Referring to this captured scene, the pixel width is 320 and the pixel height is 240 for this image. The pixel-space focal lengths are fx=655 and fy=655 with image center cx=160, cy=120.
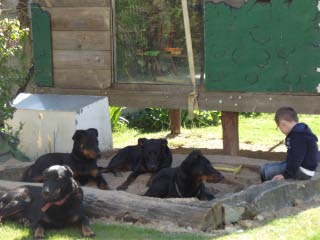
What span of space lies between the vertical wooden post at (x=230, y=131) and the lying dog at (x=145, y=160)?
188 centimetres

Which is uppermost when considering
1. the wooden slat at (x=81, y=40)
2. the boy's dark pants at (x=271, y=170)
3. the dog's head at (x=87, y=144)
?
Result: the wooden slat at (x=81, y=40)

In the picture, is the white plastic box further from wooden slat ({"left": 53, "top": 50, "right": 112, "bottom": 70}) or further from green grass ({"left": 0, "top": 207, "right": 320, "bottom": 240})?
green grass ({"left": 0, "top": 207, "right": 320, "bottom": 240})

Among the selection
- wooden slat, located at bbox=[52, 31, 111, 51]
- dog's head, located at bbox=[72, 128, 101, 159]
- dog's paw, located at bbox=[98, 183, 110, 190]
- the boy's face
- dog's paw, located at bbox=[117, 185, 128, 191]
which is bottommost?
dog's paw, located at bbox=[117, 185, 128, 191]

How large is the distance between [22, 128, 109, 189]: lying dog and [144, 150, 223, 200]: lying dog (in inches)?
31.1

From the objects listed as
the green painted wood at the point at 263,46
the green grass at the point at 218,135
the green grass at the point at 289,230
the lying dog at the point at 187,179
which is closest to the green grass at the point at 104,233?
the green grass at the point at 289,230

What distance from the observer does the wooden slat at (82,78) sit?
428 inches

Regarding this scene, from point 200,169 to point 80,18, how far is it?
4.54 metres

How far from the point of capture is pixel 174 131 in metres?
13.9

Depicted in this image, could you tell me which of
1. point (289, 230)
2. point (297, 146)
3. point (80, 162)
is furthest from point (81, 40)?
point (289, 230)

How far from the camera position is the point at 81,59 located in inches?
433

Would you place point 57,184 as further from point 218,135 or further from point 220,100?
point 218,135

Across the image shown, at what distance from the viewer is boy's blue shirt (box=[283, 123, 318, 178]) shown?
739 centimetres

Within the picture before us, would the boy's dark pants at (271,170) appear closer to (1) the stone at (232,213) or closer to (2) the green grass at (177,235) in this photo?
(2) the green grass at (177,235)

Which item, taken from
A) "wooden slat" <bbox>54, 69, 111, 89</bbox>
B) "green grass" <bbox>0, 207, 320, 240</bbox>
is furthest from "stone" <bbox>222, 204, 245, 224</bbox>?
"wooden slat" <bbox>54, 69, 111, 89</bbox>
